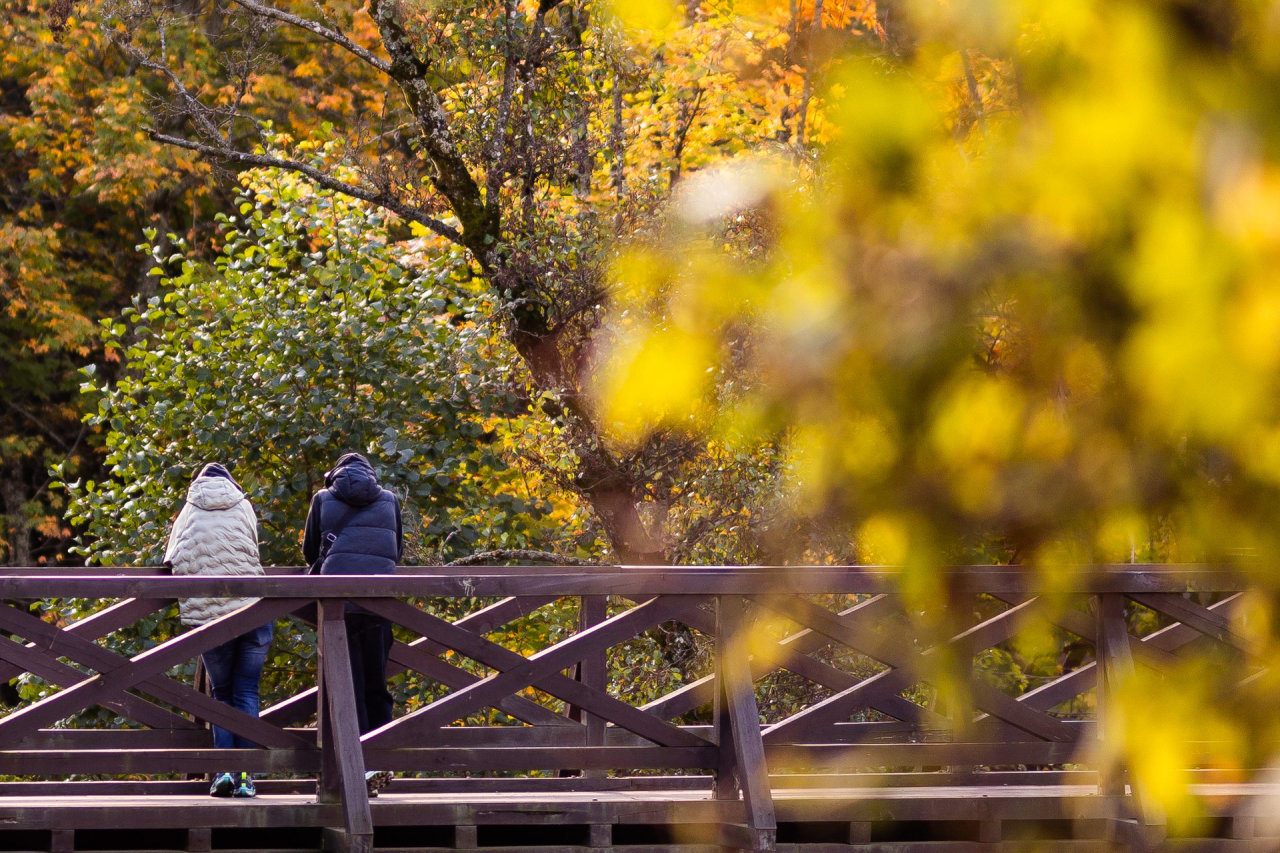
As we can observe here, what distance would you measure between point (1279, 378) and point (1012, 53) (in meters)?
0.34

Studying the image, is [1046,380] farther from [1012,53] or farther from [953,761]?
[953,761]

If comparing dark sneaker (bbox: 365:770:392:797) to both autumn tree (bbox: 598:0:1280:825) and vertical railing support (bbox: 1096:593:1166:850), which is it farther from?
autumn tree (bbox: 598:0:1280:825)

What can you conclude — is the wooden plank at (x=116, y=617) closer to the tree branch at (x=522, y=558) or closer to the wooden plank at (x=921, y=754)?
the wooden plank at (x=921, y=754)

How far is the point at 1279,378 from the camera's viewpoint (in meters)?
1.07

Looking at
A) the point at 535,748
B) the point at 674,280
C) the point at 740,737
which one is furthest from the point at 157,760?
the point at 674,280

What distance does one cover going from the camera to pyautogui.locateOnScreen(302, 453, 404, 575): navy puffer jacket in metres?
6.23

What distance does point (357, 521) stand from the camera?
6309 millimetres

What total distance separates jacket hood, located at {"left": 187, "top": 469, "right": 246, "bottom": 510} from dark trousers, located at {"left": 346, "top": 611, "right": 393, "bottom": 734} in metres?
0.78

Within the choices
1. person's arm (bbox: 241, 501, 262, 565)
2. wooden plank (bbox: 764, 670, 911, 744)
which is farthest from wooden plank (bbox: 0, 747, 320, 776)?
wooden plank (bbox: 764, 670, 911, 744)

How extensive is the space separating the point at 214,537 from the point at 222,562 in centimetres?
11

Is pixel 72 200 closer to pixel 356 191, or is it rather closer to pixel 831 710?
pixel 356 191

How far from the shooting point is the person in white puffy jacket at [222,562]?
6266 mm

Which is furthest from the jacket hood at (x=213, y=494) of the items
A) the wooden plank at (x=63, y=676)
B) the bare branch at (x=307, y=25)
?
the bare branch at (x=307, y=25)

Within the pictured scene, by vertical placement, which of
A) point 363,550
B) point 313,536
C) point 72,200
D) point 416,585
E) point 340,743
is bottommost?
point 340,743
